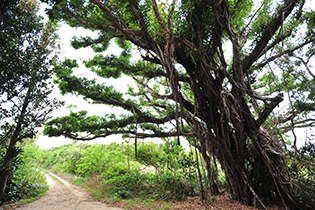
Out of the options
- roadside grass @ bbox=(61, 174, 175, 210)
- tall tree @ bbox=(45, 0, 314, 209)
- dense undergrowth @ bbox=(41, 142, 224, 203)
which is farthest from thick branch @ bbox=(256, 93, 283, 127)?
roadside grass @ bbox=(61, 174, 175, 210)

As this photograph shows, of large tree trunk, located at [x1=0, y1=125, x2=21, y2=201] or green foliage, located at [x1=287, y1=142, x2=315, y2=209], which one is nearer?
green foliage, located at [x1=287, y1=142, x2=315, y2=209]

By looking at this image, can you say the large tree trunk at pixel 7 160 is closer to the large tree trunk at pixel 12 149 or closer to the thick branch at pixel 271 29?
the large tree trunk at pixel 12 149

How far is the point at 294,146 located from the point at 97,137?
17.0ft

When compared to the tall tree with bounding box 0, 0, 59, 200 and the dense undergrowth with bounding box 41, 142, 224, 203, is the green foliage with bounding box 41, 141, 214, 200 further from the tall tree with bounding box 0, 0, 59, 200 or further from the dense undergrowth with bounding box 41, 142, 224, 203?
the tall tree with bounding box 0, 0, 59, 200

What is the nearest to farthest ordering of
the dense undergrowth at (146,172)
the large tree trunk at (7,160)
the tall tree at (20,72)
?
the tall tree at (20,72), the large tree trunk at (7,160), the dense undergrowth at (146,172)

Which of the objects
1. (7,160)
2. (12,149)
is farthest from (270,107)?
(7,160)

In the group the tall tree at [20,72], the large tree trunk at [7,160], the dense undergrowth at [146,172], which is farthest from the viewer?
the dense undergrowth at [146,172]

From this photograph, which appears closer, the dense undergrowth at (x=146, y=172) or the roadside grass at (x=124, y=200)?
the roadside grass at (x=124, y=200)

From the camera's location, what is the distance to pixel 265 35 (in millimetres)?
3043

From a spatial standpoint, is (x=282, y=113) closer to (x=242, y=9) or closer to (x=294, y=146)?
(x=294, y=146)

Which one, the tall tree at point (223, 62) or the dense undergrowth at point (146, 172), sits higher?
the tall tree at point (223, 62)

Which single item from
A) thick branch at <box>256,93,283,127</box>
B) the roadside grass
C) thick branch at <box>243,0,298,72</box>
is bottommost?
the roadside grass

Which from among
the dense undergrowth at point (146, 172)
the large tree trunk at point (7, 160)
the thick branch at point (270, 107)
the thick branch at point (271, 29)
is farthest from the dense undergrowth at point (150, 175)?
the thick branch at point (271, 29)

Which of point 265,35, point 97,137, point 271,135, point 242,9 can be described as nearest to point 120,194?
point 97,137
